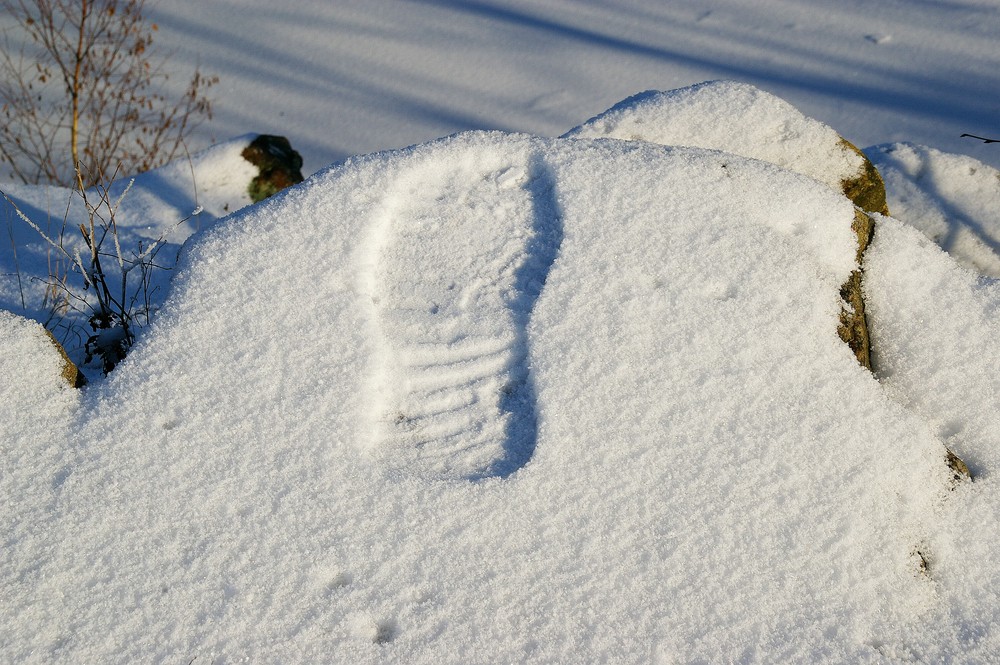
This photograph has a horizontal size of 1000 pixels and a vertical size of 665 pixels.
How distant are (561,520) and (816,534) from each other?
0.50m

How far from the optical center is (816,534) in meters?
1.70

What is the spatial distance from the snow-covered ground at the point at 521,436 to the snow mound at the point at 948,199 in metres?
0.95

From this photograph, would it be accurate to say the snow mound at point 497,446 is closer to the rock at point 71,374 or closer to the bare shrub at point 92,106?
the rock at point 71,374

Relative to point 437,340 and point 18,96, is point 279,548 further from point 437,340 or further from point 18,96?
point 18,96

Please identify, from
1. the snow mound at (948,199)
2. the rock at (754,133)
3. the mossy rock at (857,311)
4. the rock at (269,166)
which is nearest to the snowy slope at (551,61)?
the rock at (269,166)

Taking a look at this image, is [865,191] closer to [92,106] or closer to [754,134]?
[754,134]

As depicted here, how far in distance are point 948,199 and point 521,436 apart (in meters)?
2.18

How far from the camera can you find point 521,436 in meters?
1.84

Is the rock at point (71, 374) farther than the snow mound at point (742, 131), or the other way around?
the snow mound at point (742, 131)

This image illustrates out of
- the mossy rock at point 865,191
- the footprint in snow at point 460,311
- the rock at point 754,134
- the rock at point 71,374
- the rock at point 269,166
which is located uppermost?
the rock at point 754,134

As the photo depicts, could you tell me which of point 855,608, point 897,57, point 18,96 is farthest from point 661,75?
point 855,608

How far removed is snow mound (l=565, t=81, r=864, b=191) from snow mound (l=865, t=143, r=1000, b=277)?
2.02ft

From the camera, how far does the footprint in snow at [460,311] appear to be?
1.85m

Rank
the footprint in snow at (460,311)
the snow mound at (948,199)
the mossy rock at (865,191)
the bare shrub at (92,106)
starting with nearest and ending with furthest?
1. the footprint in snow at (460,311)
2. the mossy rock at (865,191)
3. the snow mound at (948,199)
4. the bare shrub at (92,106)
